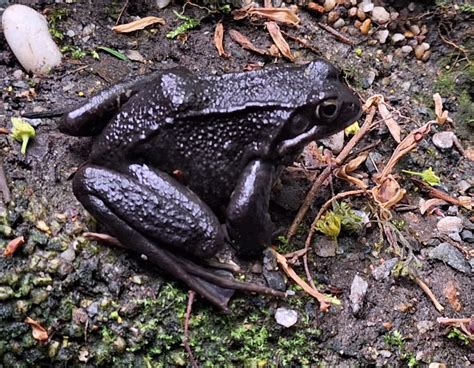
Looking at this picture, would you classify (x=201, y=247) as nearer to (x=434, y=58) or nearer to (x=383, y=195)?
(x=383, y=195)

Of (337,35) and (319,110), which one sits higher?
(319,110)

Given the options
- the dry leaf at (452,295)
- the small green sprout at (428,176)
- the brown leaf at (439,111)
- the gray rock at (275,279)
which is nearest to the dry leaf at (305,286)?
the gray rock at (275,279)

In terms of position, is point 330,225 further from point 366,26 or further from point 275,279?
point 366,26

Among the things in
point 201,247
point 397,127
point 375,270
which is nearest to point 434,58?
point 397,127

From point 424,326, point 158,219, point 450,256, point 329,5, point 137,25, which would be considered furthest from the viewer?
point 329,5

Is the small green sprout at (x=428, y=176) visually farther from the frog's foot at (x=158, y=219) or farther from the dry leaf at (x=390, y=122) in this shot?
the frog's foot at (x=158, y=219)

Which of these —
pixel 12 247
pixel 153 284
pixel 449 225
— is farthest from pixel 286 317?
pixel 12 247
